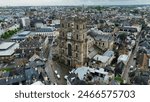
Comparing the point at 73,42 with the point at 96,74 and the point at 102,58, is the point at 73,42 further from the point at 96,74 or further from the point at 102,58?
the point at 96,74

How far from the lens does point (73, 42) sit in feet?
25.5

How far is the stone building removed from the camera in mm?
7508

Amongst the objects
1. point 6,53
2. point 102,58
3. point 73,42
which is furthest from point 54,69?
point 6,53

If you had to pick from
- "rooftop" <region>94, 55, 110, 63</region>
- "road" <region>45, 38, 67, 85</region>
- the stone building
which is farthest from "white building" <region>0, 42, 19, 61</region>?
"rooftop" <region>94, 55, 110, 63</region>

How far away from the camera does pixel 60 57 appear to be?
834 cm

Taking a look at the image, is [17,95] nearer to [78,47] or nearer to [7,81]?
[7,81]

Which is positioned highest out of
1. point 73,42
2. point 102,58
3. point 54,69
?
point 73,42

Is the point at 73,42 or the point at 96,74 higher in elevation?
the point at 73,42

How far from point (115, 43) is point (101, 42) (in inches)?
36.1

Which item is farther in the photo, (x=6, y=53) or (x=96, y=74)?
(x=6, y=53)

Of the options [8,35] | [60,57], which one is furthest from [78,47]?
[8,35]

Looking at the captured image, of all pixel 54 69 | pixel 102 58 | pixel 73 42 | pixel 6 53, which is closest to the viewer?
pixel 54 69

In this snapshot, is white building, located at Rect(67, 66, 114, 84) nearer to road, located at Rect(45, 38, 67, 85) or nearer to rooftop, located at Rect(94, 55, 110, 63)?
road, located at Rect(45, 38, 67, 85)

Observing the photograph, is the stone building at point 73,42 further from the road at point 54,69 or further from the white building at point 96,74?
the white building at point 96,74
